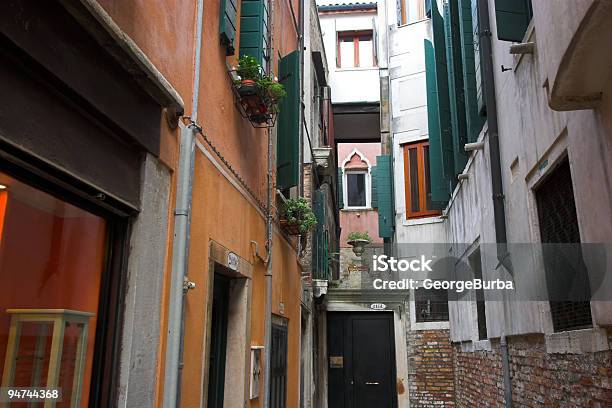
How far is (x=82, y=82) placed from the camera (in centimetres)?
237

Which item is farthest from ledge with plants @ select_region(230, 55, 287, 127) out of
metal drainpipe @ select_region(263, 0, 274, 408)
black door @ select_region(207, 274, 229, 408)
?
black door @ select_region(207, 274, 229, 408)

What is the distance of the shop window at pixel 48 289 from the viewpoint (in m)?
2.16

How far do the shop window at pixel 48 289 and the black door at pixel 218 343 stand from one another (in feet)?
7.27

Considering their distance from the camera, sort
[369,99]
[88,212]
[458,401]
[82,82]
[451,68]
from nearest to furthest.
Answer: [82,82] < [88,212] < [451,68] < [458,401] < [369,99]

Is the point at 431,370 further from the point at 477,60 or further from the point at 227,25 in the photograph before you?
the point at 227,25

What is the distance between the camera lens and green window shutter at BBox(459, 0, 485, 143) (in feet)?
25.3

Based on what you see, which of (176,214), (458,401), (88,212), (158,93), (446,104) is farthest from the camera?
(458,401)

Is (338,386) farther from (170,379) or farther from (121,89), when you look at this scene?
(121,89)

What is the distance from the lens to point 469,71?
7.83m

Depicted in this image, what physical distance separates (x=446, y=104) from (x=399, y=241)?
4369 millimetres

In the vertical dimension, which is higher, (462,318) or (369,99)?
(369,99)

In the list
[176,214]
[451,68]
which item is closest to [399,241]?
[451,68]

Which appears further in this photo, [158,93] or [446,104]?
[446,104]

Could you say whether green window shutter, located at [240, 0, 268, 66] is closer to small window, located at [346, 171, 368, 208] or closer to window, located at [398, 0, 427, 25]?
window, located at [398, 0, 427, 25]
